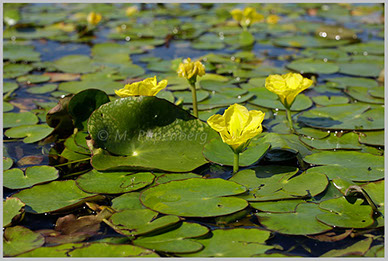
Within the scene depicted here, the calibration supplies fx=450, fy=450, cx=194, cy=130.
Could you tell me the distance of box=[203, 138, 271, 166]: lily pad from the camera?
2.11 m

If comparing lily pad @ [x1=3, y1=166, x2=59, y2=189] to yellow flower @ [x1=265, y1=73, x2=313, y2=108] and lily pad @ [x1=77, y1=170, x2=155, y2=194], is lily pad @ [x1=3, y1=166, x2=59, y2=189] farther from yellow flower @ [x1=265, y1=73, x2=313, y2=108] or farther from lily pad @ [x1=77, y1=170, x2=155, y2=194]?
yellow flower @ [x1=265, y1=73, x2=313, y2=108]

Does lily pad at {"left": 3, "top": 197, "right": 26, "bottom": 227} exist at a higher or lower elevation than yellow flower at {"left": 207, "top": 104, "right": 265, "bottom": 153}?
lower

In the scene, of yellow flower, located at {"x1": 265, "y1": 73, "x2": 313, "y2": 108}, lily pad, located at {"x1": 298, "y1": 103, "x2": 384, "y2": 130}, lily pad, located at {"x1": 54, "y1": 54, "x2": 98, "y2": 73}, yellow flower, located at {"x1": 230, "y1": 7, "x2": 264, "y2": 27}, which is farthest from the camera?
yellow flower, located at {"x1": 230, "y1": 7, "x2": 264, "y2": 27}

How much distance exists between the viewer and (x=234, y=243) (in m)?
Result: 1.61

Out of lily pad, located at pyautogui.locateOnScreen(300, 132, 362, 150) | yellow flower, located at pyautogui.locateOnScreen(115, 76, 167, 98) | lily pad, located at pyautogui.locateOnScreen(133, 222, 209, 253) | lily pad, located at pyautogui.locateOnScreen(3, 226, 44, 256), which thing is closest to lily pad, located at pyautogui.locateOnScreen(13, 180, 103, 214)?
lily pad, located at pyautogui.locateOnScreen(3, 226, 44, 256)

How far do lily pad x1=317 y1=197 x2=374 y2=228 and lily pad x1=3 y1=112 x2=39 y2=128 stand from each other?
178 cm

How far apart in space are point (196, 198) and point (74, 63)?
243 centimetres

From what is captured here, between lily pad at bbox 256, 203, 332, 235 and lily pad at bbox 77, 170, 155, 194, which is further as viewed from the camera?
lily pad at bbox 77, 170, 155, 194

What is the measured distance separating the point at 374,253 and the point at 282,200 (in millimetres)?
424

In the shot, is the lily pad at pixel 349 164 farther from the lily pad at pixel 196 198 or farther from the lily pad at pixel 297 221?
the lily pad at pixel 196 198

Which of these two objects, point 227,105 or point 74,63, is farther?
point 74,63

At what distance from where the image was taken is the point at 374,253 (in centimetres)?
157

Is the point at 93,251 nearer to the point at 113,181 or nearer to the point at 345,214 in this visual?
the point at 113,181

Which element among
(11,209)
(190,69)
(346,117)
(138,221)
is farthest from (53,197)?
(346,117)
